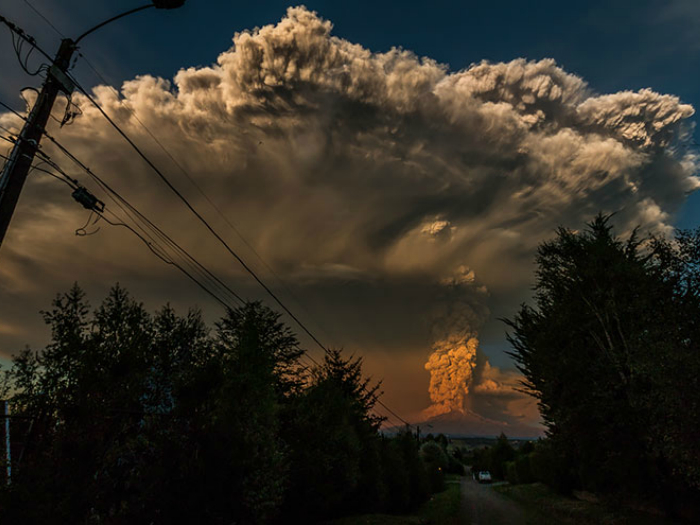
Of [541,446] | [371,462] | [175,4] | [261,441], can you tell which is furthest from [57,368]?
[541,446]

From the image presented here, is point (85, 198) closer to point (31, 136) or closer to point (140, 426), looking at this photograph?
point (31, 136)

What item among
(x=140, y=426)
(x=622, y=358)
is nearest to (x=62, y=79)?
(x=140, y=426)

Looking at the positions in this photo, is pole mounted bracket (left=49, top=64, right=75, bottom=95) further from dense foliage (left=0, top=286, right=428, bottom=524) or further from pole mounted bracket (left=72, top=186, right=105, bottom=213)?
dense foliage (left=0, top=286, right=428, bottom=524)

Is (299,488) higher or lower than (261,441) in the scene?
lower

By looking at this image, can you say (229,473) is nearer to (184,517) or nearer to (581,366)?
(184,517)

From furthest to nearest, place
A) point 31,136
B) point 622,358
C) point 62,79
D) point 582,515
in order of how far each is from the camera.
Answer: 1. point 582,515
2. point 622,358
3. point 62,79
4. point 31,136

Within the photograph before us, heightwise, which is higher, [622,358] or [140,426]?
[622,358]

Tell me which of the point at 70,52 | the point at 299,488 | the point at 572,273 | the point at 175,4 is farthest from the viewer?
the point at 572,273

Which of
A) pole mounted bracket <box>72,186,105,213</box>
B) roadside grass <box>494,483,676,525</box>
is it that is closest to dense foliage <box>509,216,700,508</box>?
roadside grass <box>494,483,676,525</box>
